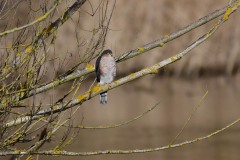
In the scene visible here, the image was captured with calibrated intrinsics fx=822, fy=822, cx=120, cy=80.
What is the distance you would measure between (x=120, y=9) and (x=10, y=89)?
57.5ft

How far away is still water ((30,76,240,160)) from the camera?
14.6 metres

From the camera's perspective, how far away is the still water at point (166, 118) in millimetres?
14633

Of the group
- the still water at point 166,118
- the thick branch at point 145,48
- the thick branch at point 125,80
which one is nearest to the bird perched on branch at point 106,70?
the thick branch at point 145,48

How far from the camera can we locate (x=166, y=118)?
1783cm

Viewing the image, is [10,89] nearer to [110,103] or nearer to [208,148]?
[208,148]

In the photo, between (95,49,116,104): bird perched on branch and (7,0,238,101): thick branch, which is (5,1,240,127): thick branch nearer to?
(7,0,238,101): thick branch

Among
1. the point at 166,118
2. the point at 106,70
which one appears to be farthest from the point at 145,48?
the point at 166,118

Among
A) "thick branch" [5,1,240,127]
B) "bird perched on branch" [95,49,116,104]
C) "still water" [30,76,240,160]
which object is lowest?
"thick branch" [5,1,240,127]

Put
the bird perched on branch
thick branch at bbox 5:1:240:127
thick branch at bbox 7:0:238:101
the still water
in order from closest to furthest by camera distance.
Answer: thick branch at bbox 5:1:240:127 → thick branch at bbox 7:0:238:101 → the bird perched on branch → the still water

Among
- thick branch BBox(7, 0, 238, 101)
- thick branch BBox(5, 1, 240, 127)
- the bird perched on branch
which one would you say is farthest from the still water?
thick branch BBox(5, 1, 240, 127)

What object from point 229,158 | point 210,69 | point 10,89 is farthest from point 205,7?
point 10,89

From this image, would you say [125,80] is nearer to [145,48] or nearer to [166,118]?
[145,48]

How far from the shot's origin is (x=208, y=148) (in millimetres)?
14953

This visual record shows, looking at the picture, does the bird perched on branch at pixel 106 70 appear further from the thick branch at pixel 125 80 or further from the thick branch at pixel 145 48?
the thick branch at pixel 125 80
